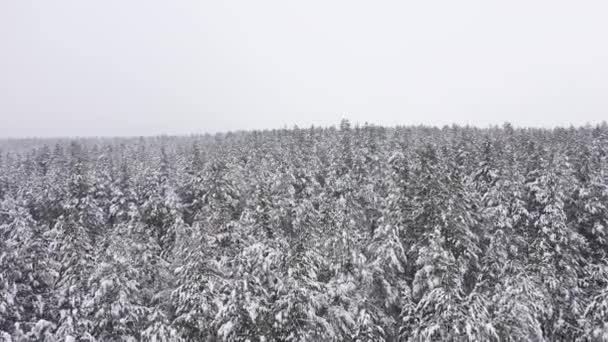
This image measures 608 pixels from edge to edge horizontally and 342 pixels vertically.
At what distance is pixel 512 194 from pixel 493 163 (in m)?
5.14

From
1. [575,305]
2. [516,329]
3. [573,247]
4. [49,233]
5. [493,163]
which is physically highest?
[493,163]

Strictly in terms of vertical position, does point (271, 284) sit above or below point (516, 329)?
above

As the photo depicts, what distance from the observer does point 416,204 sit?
67.2 feet

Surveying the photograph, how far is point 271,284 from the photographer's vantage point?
49.2 feet

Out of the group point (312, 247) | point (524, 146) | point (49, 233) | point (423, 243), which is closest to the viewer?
point (312, 247)

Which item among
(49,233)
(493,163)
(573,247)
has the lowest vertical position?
(573,247)

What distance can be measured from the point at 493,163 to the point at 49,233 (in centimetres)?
2804

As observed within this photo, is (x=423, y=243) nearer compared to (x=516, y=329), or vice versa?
(x=516, y=329)

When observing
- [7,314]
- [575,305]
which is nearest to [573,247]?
[575,305]

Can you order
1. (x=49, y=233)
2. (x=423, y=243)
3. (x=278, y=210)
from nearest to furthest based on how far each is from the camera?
(x=49, y=233)
(x=423, y=243)
(x=278, y=210)

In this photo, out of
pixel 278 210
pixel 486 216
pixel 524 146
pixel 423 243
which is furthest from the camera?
pixel 524 146

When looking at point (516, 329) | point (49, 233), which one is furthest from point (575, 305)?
point (49, 233)

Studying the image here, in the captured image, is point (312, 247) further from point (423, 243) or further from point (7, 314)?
point (7, 314)

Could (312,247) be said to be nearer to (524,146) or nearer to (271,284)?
(271,284)
